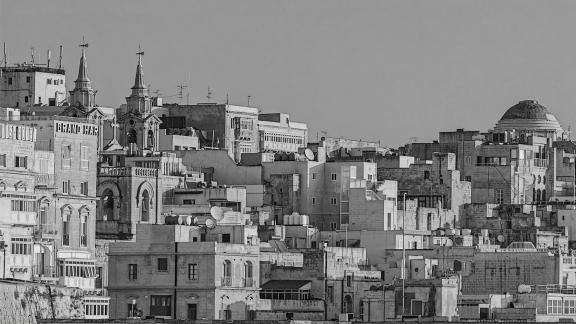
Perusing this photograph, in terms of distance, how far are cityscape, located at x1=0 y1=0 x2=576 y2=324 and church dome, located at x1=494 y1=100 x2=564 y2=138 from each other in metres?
0.28

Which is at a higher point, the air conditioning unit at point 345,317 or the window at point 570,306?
the window at point 570,306

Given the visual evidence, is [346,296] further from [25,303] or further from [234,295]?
[25,303]

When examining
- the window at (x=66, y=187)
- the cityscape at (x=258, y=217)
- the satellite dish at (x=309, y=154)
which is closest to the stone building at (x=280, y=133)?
the cityscape at (x=258, y=217)

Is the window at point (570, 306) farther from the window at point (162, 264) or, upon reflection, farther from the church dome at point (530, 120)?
the church dome at point (530, 120)

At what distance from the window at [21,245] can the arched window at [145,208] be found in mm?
16057

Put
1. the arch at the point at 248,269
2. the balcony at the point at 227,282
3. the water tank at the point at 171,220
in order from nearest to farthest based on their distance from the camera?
the balcony at the point at 227,282
the arch at the point at 248,269
the water tank at the point at 171,220

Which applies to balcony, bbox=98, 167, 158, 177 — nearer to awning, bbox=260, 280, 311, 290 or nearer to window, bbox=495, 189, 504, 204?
awning, bbox=260, 280, 311, 290

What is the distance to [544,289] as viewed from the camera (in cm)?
11750

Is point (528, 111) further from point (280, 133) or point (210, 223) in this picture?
point (210, 223)

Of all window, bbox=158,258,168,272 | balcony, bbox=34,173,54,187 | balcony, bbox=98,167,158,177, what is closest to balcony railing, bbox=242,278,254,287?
window, bbox=158,258,168,272

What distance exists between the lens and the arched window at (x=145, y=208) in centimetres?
12594

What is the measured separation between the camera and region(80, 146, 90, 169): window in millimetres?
118500

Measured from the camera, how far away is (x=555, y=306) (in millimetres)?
112625

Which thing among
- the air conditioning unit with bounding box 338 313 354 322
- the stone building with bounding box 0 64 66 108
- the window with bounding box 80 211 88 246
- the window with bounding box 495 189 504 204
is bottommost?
the air conditioning unit with bounding box 338 313 354 322
